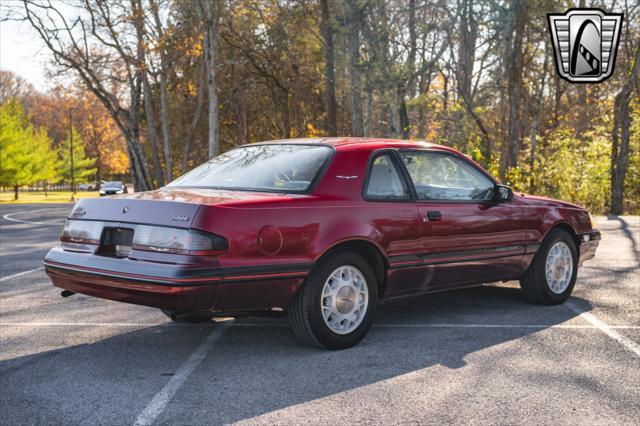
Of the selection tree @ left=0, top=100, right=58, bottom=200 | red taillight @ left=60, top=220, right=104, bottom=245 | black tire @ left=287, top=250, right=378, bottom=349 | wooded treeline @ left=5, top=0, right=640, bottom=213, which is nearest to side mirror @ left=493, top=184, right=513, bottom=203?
black tire @ left=287, top=250, right=378, bottom=349

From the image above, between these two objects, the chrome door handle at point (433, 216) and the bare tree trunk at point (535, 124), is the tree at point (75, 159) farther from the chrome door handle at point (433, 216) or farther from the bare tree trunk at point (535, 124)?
the chrome door handle at point (433, 216)

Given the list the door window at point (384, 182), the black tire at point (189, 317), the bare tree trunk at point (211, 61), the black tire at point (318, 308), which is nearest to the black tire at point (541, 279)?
the door window at point (384, 182)

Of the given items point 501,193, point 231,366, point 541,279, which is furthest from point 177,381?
point 541,279

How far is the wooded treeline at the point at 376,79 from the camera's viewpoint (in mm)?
22328

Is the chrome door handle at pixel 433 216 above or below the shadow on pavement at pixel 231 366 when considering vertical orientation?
above

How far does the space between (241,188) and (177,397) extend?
1725mm

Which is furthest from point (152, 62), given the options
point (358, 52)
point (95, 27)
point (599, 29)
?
point (599, 29)

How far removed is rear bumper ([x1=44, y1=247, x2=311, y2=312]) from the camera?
4.53 m

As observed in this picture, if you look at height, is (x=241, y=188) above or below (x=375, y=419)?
above

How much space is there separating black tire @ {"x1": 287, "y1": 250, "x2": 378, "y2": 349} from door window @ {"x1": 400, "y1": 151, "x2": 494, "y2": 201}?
96 centimetres

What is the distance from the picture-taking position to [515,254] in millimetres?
6562

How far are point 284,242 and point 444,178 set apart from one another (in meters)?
1.96

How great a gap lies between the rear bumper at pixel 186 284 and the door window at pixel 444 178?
4.90 ft

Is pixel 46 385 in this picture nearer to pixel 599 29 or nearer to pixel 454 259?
pixel 454 259
